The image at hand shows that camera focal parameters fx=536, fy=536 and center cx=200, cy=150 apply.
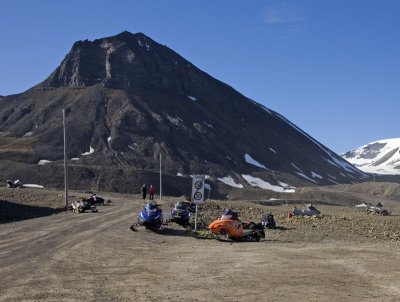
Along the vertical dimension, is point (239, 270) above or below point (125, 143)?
below

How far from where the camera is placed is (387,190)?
12700 cm

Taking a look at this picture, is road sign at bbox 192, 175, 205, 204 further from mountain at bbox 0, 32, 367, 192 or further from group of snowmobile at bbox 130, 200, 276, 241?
mountain at bbox 0, 32, 367, 192

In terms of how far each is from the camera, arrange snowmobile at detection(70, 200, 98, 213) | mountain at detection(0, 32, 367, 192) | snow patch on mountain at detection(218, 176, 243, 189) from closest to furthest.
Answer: snowmobile at detection(70, 200, 98, 213) < mountain at detection(0, 32, 367, 192) < snow patch on mountain at detection(218, 176, 243, 189)

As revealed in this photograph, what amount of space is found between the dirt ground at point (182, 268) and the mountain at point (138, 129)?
75152 millimetres

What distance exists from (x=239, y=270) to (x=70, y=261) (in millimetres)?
4935

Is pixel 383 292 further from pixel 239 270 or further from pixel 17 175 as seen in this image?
pixel 17 175

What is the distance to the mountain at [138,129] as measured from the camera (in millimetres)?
122938

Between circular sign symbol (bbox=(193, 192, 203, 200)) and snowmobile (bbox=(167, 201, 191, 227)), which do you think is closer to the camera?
circular sign symbol (bbox=(193, 192, 203, 200))

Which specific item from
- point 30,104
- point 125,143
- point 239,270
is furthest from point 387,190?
point 239,270

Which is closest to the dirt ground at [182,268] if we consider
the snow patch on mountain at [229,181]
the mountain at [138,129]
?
the mountain at [138,129]

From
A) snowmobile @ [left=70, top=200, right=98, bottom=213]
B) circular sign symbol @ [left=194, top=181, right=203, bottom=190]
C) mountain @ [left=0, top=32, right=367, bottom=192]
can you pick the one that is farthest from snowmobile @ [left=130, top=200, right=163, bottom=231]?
mountain @ [left=0, top=32, right=367, bottom=192]

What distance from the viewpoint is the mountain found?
403ft

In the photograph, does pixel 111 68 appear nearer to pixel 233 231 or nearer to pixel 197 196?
pixel 197 196

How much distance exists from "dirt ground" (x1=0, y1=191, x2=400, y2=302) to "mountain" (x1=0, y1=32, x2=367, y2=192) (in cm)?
7515
